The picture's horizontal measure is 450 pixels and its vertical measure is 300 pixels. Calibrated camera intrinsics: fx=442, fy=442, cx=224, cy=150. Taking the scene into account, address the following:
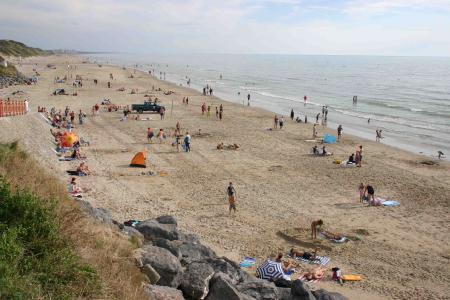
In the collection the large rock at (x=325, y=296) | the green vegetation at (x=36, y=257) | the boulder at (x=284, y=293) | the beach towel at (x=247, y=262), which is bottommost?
the beach towel at (x=247, y=262)

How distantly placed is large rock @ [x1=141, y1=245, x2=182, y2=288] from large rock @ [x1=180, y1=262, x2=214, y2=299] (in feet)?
0.48

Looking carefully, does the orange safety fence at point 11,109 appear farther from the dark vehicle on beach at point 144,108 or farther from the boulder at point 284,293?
the boulder at point 284,293

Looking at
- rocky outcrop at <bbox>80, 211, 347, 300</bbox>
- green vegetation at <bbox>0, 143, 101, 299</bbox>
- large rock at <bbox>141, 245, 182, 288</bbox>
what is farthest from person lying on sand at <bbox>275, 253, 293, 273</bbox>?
green vegetation at <bbox>0, 143, 101, 299</bbox>

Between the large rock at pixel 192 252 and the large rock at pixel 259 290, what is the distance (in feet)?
4.99

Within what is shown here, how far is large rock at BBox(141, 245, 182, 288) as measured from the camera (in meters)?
7.85

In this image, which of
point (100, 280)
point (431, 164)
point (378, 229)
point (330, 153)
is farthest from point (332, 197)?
point (100, 280)

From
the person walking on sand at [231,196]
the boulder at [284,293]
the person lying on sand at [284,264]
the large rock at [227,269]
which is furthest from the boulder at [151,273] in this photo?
the person walking on sand at [231,196]

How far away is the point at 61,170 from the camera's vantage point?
19609 mm

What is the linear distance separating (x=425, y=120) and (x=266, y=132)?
19523mm

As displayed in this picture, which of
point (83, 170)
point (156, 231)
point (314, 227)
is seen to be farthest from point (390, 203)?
point (83, 170)

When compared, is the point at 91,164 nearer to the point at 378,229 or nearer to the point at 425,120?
the point at 378,229

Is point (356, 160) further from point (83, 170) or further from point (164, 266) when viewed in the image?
point (164, 266)

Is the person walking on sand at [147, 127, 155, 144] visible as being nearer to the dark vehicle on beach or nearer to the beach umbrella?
the dark vehicle on beach

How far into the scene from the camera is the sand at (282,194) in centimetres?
1292
